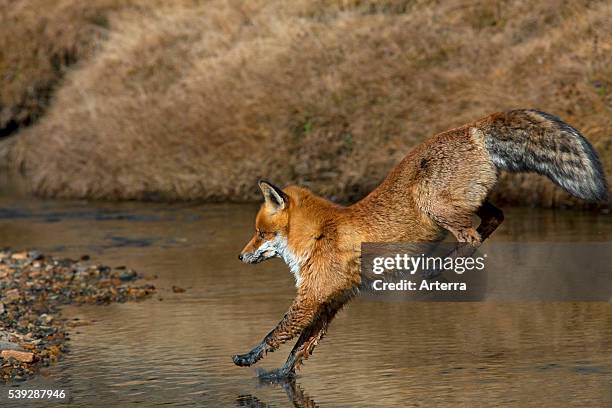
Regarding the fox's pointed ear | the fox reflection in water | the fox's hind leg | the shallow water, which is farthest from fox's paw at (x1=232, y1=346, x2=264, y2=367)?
the fox's hind leg

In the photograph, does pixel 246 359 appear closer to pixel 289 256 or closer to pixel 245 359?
pixel 245 359

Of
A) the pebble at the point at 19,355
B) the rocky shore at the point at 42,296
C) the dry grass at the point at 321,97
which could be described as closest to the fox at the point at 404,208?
the pebble at the point at 19,355

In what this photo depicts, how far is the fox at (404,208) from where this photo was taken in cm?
845

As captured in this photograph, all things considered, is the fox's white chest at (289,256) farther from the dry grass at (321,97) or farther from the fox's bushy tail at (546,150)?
the dry grass at (321,97)

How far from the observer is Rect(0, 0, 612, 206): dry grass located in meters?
17.4

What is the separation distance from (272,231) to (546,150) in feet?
6.86

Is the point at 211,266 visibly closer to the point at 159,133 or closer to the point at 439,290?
the point at 439,290

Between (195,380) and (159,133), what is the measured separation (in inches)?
518

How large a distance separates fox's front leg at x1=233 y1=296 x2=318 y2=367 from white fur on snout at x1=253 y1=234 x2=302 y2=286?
25 cm

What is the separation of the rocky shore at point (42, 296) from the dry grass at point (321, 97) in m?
5.27

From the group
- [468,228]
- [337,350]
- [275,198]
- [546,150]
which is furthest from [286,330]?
[546,150]

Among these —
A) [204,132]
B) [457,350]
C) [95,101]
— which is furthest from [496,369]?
[95,101]

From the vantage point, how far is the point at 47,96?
2894cm

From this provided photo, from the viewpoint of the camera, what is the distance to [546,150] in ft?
28.7
